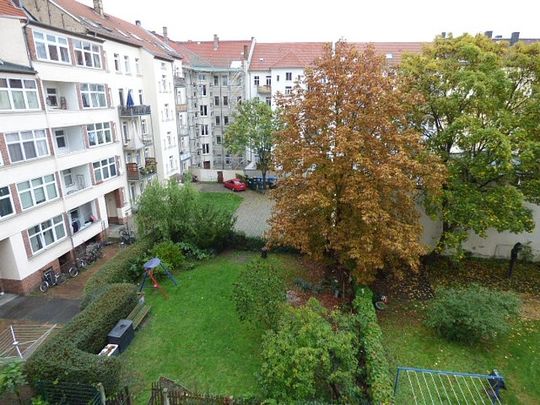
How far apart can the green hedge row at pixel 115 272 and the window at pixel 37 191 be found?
17.4ft

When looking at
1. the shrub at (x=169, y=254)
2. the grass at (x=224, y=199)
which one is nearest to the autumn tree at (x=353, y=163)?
the shrub at (x=169, y=254)

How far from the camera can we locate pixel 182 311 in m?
16.4

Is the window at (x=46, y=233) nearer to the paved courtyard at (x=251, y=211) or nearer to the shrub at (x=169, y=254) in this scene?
the shrub at (x=169, y=254)

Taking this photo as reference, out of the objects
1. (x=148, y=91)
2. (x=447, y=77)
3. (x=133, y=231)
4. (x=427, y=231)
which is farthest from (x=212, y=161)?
(x=447, y=77)

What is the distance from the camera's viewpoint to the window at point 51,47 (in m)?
18.7

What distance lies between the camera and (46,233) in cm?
1966

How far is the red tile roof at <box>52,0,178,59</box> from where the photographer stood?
24.6 meters

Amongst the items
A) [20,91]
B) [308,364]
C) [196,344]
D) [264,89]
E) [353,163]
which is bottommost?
[196,344]

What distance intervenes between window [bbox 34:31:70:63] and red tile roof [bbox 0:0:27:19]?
1.22 metres

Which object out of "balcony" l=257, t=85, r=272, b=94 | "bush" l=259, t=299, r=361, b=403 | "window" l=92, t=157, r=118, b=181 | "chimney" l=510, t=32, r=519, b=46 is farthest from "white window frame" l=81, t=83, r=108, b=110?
"chimney" l=510, t=32, r=519, b=46

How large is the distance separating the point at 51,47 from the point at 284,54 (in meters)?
32.4

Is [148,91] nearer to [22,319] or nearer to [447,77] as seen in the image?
[22,319]

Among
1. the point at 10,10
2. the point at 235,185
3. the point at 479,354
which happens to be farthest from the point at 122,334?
the point at 235,185

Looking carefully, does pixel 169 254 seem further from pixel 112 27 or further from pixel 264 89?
pixel 264 89
